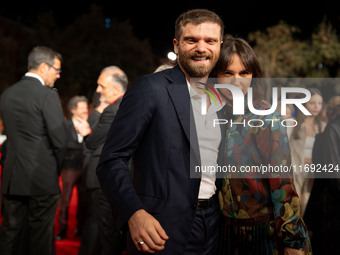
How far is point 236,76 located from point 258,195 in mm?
677

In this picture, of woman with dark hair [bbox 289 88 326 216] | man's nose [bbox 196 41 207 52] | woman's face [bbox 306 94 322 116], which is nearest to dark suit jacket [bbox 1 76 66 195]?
man's nose [bbox 196 41 207 52]

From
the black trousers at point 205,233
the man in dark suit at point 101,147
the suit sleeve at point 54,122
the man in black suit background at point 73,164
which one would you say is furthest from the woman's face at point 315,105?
the man in black suit background at point 73,164

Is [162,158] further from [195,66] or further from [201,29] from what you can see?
[201,29]

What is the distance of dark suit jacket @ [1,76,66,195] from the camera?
327 centimetres

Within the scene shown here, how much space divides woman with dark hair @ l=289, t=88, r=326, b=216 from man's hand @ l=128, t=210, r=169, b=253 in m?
2.84

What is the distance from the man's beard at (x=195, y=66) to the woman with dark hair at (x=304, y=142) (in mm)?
2452

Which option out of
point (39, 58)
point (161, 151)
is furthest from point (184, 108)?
point (39, 58)

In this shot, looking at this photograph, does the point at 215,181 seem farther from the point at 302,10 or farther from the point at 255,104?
the point at 302,10

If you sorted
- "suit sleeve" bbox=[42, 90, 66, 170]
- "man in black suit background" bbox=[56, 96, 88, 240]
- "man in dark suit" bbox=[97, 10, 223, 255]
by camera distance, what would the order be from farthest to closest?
"man in black suit background" bbox=[56, 96, 88, 240]
"suit sleeve" bbox=[42, 90, 66, 170]
"man in dark suit" bbox=[97, 10, 223, 255]

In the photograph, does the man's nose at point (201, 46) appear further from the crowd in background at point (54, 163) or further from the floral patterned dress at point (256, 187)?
the crowd in background at point (54, 163)

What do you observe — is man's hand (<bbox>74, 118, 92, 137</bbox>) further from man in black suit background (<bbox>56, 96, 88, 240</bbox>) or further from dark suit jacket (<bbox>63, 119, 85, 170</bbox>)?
dark suit jacket (<bbox>63, 119, 85, 170</bbox>)

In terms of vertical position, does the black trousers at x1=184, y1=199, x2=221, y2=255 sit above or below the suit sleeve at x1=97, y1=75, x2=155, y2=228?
below

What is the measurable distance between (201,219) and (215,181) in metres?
0.23

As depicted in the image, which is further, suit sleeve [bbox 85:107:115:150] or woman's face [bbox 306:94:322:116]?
woman's face [bbox 306:94:322:116]
